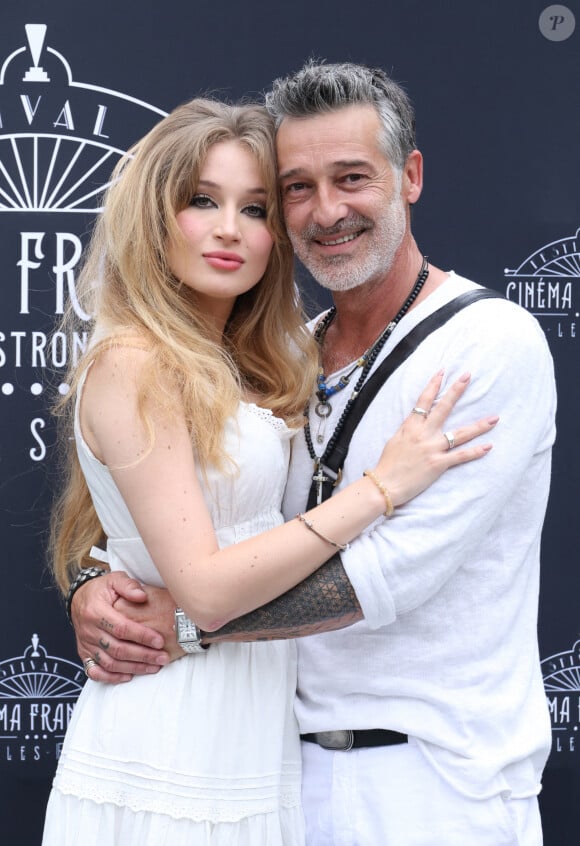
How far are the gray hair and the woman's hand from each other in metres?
0.59

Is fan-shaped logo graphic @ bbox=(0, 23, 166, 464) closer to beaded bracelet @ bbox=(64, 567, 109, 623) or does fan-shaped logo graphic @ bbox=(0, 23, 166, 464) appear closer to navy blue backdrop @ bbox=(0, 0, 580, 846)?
navy blue backdrop @ bbox=(0, 0, 580, 846)

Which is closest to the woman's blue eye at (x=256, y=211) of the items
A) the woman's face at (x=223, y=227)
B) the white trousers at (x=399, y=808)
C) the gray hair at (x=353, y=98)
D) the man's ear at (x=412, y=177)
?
the woman's face at (x=223, y=227)

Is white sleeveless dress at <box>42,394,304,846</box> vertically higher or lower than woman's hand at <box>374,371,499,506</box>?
lower

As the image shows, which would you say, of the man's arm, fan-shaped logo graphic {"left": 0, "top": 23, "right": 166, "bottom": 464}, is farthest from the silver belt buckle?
fan-shaped logo graphic {"left": 0, "top": 23, "right": 166, "bottom": 464}

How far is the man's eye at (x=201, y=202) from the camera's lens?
206 centimetres

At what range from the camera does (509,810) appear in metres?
1.89

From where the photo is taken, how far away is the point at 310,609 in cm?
179

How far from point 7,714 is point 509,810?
1.54 metres

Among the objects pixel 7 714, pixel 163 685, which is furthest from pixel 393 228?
pixel 7 714

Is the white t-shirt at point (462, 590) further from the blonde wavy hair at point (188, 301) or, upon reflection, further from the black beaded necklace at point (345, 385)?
the blonde wavy hair at point (188, 301)

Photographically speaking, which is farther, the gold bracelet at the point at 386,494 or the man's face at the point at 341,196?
the man's face at the point at 341,196

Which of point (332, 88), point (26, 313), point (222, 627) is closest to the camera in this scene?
point (222, 627)

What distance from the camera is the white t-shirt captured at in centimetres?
181

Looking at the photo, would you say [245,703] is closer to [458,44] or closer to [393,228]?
[393,228]
